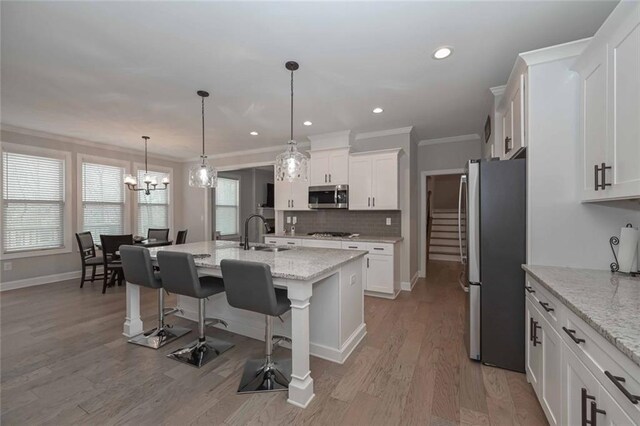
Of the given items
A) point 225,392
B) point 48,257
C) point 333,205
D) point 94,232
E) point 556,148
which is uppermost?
point 556,148

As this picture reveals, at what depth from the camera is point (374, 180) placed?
178 inches

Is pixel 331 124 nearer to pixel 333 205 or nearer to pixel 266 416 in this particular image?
pixel 333 205

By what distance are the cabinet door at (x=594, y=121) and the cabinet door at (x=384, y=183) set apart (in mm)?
2550

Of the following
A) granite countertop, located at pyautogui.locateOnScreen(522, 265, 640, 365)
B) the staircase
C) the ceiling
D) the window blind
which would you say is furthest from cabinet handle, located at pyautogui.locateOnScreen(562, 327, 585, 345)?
the window blind

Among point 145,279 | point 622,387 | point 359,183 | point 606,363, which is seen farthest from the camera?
point 359,183

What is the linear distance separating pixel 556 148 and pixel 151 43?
3296 millimetres

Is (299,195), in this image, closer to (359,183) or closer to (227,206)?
(359,183)

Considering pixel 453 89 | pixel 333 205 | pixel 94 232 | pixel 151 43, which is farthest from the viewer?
pixel 94 232

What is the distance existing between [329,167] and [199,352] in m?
3.39

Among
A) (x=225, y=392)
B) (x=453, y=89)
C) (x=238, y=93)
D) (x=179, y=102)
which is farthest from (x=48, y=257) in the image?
(x=453, y=89)

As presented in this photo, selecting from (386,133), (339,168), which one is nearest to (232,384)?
(339,168)

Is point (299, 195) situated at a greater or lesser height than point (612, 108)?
lesser

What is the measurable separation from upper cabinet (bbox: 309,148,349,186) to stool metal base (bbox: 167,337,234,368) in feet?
9.98

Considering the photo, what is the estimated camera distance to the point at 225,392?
2012mm
